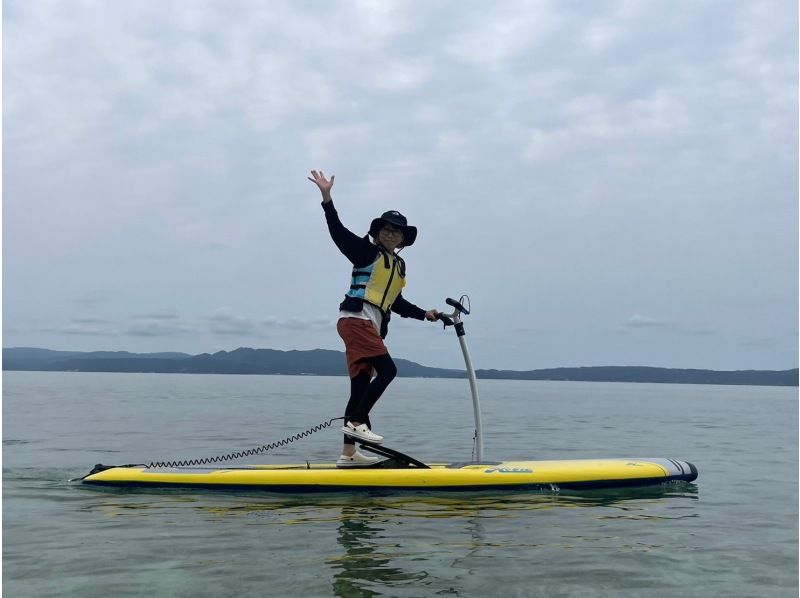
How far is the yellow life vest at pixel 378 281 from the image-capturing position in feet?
24.9

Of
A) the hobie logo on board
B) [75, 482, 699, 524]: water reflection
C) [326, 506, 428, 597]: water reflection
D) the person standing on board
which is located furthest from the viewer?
the hobie logo on board

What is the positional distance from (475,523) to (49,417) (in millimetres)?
19734

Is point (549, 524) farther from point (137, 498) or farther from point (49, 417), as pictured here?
point (49, 417)

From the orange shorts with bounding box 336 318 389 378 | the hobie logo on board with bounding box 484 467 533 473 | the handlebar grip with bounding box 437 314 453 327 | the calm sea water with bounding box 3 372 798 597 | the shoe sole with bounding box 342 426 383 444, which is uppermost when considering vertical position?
the handlebar grip with bounding box 437 314 453 327

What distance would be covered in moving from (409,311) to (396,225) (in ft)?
3.72

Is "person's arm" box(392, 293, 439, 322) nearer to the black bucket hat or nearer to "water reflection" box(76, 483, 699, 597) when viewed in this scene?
the black bucket hat

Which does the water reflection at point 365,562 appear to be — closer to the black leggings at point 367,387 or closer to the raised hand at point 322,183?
the black leggings at point 367,387

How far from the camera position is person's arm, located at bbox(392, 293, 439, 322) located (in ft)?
26.9

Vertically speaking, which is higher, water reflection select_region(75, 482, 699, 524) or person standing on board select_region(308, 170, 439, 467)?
person standing on board select_region(308, 170, 439, 467)

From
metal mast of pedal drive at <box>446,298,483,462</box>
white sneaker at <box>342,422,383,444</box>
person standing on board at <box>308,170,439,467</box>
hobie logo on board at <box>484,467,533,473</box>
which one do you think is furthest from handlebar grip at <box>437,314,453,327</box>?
hobie logo on board at <box>484,467,533,473</box>

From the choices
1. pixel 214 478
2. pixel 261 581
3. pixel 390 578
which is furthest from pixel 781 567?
pixel 214 478

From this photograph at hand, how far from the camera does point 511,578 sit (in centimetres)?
469

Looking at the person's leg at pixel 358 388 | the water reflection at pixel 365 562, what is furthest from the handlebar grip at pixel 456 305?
the water reflection at pixel 365 562

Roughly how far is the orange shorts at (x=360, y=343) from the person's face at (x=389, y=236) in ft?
2.82
